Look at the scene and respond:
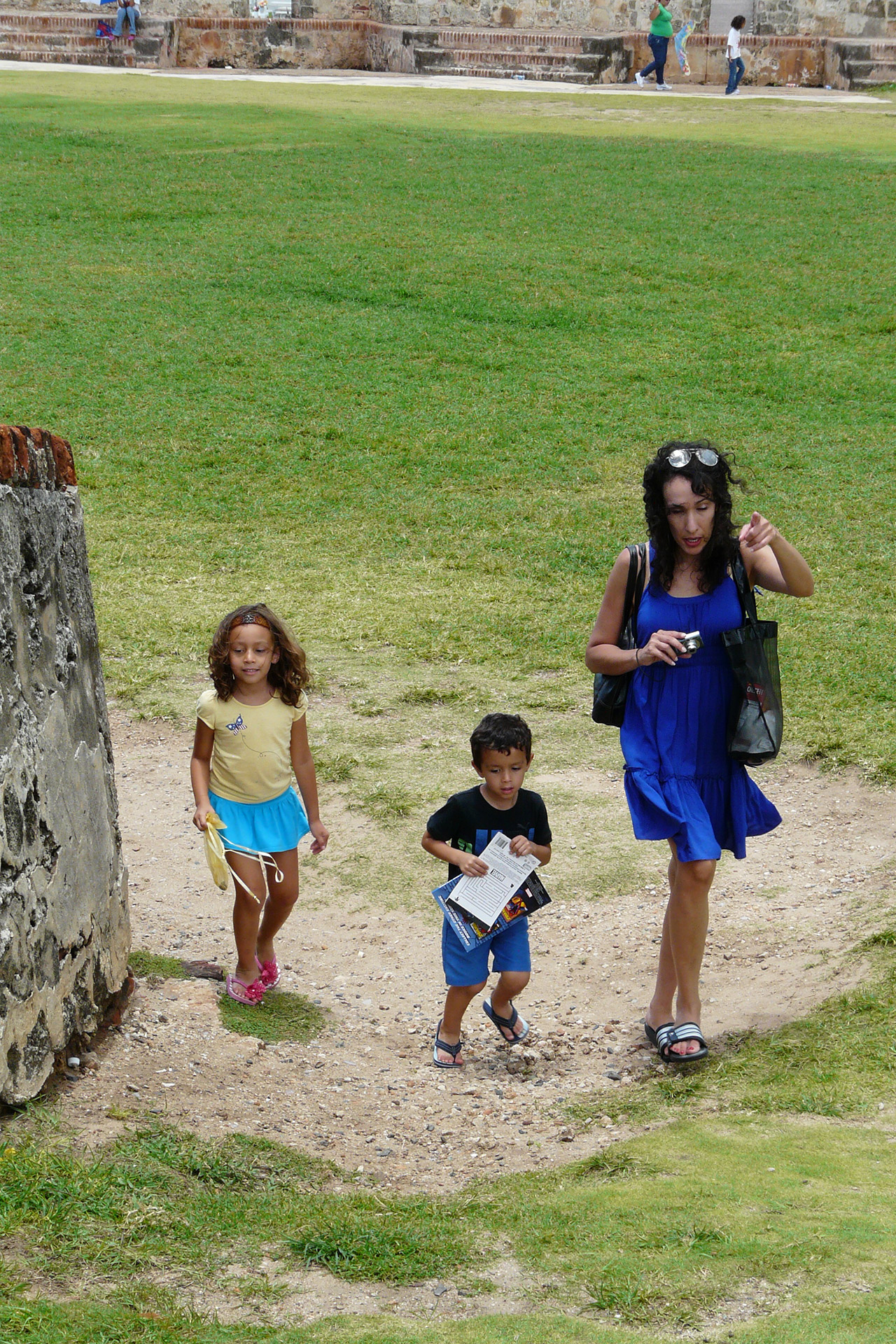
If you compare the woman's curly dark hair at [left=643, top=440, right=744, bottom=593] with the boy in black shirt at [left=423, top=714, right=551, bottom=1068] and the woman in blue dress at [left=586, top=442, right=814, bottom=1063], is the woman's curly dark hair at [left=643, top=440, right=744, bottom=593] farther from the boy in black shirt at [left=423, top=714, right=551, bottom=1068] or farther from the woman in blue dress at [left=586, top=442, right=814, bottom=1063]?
the boy in black shirt at [left=423, top=714, right=551, bottom=1068]

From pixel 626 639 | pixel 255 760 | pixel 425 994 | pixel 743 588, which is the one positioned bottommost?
pixel 425 994

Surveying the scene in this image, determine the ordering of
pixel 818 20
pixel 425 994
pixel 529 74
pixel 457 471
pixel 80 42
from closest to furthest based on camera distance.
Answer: pixel 425 994 < pixel 457 471 < pixel 80 42 < pixel 529 74 < pixel 818 20

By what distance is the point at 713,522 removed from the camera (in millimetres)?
4199

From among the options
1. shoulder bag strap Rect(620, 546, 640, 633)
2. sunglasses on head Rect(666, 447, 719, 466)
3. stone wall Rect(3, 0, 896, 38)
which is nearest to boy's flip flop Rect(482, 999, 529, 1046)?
shoulder bag strap Rect(620, 546, 640, 633)

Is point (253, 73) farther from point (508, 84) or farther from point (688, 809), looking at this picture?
point (688, 809)

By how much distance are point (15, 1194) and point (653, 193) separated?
57.1 ft

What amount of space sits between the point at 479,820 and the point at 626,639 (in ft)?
2.42

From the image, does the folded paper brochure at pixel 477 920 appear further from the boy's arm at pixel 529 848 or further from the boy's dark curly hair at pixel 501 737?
the boy's dark curly hair at pixel 501 737

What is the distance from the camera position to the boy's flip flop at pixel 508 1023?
4719 mm

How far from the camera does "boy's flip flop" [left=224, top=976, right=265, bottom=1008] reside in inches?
193

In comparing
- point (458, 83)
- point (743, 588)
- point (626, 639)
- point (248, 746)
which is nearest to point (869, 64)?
point (458, 83)

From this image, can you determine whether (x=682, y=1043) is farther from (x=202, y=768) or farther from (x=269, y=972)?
(x=202, y=768)

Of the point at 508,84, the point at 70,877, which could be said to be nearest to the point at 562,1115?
the point at 70,877

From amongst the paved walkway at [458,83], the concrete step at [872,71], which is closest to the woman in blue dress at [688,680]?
the paved walkway at [458,83]
